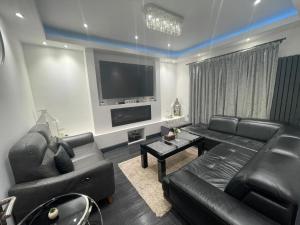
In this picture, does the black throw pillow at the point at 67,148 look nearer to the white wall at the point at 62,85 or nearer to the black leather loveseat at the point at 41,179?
the black leather loveseat at the point at 41,179

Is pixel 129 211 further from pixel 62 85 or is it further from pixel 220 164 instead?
pixel 62 85

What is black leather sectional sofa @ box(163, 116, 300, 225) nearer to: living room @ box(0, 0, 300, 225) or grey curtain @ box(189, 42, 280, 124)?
living room @ box(0, 0, 300, 225)

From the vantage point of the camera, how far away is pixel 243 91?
3072mm

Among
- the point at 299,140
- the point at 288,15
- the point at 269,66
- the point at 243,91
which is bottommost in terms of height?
the point at 299,140

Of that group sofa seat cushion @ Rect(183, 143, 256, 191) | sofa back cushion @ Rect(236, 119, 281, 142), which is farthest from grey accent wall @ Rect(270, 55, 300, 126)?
sofa seat cushion @ Rect(183, 143, 256, 191)

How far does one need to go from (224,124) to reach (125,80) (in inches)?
108

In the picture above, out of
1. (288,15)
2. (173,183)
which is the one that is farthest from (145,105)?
(288,15)

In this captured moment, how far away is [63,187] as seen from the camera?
1.38 m

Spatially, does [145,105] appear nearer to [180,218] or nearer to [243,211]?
[180,218]

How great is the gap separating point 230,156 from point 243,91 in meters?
1.87

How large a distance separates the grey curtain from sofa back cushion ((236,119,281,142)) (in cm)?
41

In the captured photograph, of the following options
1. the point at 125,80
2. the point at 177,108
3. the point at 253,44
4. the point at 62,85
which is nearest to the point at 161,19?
the point at 125,80

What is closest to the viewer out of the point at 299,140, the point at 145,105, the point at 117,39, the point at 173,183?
the point at 173,183

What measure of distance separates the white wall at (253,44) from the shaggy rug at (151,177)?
226cm
